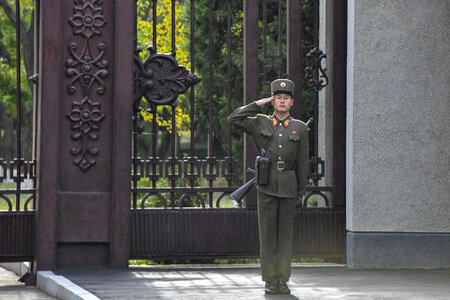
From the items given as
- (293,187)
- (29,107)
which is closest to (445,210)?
(293,187)

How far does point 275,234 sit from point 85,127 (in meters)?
2.67

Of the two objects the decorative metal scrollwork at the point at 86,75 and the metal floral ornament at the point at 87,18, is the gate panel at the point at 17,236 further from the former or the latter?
the metal floral ornament at the point at 87,18

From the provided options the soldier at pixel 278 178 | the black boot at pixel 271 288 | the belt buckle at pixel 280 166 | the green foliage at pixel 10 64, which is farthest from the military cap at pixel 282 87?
the green foliage at pixel 10 64

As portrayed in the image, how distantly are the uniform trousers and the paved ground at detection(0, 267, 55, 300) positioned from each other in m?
2.06

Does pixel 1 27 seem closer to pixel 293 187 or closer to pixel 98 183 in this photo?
pixel 98 183

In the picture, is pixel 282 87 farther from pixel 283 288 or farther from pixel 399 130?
pixel 399 130

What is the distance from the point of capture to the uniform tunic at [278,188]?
325 inches

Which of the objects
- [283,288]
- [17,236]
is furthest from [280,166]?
[17,236]

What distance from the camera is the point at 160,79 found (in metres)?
10.5

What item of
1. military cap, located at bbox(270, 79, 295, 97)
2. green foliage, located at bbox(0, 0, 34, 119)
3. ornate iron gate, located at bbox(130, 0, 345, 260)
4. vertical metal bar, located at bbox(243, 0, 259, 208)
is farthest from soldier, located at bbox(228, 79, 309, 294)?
green foliage, located at bbox(0, 0, 34, 119)

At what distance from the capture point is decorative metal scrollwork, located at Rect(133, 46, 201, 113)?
34.1 feet

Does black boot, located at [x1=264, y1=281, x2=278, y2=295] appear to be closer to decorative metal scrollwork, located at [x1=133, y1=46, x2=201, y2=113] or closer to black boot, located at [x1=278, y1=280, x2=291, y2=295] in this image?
black boot, located at [x1=278, y1=280, x2=291, y2=295]

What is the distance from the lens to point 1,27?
1075 inches

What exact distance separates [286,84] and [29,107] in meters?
22.5
